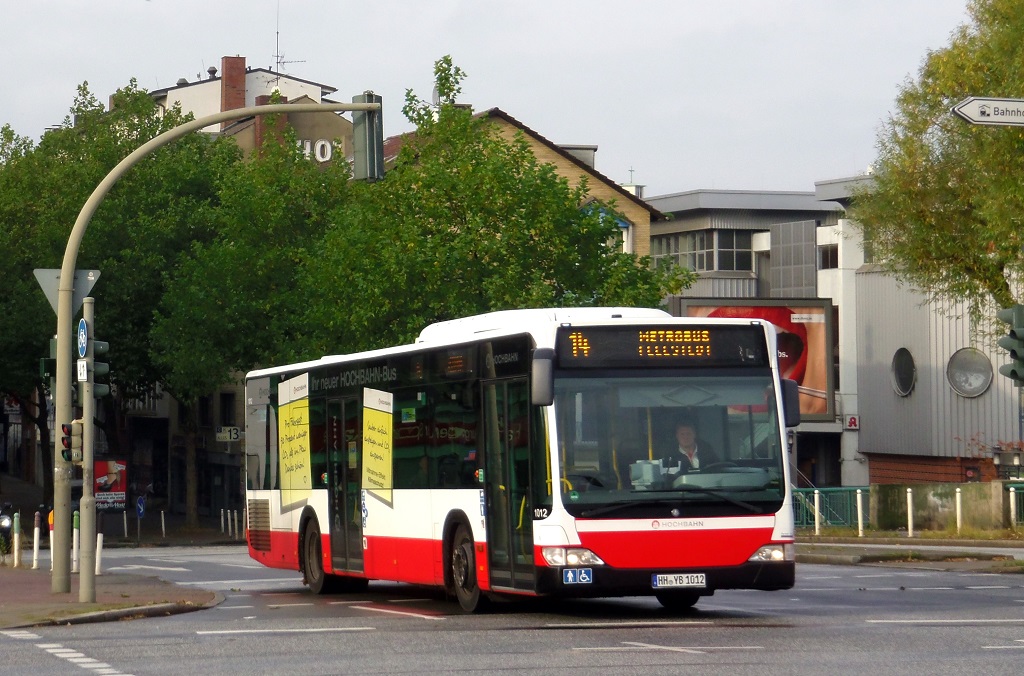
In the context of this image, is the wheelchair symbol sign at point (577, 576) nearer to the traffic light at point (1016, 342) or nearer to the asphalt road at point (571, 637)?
the asphalt road at point (571, 637)

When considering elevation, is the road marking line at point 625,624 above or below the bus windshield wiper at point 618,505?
below

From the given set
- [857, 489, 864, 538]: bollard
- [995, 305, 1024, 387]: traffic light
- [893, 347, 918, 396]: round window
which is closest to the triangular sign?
[995, 305, 1024, 387]: traffic light

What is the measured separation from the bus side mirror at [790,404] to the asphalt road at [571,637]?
5.91ft

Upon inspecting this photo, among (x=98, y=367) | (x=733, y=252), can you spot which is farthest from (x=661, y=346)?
(x=733, y=252)

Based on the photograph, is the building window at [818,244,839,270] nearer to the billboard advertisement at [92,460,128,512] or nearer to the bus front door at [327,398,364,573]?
the billboard advertisement at [92,460,128,512]

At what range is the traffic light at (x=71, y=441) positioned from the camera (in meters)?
19.4

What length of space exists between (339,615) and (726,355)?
188 inches

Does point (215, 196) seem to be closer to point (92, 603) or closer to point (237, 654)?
point (92, 603)

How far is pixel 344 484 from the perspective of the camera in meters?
20.7

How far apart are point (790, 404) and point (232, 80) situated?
6775 cm

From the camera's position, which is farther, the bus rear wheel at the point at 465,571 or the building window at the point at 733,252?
the building window at the point at 733,252

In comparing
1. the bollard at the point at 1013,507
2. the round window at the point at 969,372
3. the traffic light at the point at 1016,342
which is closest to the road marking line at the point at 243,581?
the traffic light at the point at 1016,342

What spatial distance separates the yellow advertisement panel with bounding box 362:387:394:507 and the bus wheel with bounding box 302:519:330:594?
207 cm

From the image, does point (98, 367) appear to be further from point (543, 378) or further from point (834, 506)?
point (834, 506)
